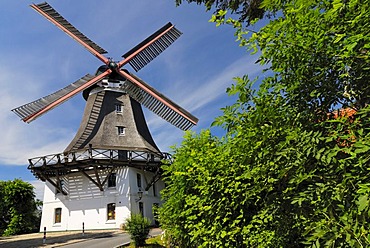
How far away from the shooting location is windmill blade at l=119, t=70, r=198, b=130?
23406 millimetres

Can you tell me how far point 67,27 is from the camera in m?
25.2

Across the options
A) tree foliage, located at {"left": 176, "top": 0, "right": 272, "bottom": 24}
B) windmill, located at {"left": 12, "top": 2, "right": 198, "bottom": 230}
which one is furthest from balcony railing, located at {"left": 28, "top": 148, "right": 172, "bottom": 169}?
tree foliage, located at {"left": 176, "top": 0, "right": 272, "bottom": 24}

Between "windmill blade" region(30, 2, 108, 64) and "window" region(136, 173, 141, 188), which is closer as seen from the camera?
"windmill blade" region(30, 2, 108, 64)

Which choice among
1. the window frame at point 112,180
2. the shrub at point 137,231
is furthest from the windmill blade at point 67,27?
the shrub at point 137,231

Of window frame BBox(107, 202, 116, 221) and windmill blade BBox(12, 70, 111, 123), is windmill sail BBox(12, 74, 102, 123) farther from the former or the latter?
window frame BBox(107, 202, 116, 221)

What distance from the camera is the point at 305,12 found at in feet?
8.16

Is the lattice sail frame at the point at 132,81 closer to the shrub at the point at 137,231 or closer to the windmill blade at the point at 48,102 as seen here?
the windmill blade at the point at 48,102

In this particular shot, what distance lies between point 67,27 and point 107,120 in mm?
8371

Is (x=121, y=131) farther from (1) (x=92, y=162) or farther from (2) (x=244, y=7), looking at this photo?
(2) (x=244, y=7)

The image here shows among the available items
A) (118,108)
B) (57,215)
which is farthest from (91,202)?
(118,108)

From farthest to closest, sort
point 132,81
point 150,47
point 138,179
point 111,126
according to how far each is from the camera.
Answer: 1. point 111,126
2. point 150,47
3. point 138,179
4. point 132,81

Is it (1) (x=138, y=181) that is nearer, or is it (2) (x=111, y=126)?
(1) (x=138, y=181)

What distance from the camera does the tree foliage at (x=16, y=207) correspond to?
2652 centimetres

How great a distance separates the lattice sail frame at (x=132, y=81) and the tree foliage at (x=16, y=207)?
9261 mm
